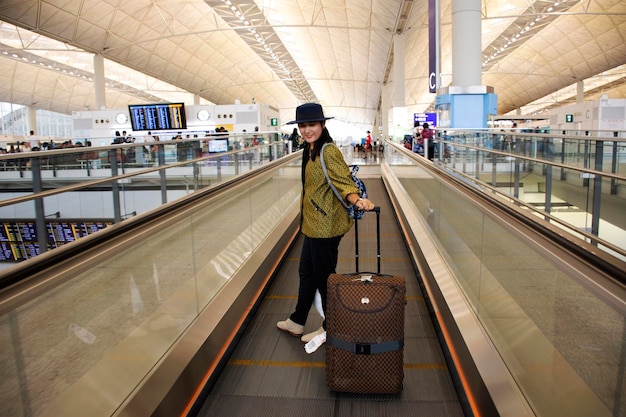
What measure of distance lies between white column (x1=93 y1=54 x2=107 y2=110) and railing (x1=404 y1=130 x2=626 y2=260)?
27.9 m

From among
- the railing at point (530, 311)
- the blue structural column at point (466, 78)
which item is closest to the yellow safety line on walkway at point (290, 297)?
the railing at point (530, 311)

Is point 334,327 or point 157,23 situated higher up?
point 157,23

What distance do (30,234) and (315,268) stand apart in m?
4.37

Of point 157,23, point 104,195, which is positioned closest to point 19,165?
point 104,195

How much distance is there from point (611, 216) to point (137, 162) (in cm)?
830

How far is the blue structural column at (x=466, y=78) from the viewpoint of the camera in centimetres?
1397

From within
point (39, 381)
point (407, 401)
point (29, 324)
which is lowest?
point (407, 401)

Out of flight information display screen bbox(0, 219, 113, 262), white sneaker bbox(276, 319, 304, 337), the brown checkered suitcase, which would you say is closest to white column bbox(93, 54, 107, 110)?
flight information display screen bbox(0, 219, 113, 262)

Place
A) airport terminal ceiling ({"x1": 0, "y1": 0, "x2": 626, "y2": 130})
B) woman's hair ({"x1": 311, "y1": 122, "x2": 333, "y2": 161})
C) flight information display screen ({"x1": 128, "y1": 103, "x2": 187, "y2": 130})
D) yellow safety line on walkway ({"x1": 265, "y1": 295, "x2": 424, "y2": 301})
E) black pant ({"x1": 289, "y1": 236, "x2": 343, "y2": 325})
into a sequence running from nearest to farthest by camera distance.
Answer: woman's hair ({"x1": 311, "y1": 122, "x2": 333, "y2": 161})
black pant ({"x1": 289, "y1": 236, "x2": 343, "y2": 325})
yellow safety line on walkway ({"x1": 265, "y1": 295, "x2": 424, "y2": 301})
flight information display screen ({"x1": 128, "y1": 103, "x2": 187, "y2": 130})
airport terminal ceiling ({"x1": 0, "y1": 0, "x2": 626, "y2": 130})

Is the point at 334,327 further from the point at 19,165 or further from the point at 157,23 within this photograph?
the point at 157,23

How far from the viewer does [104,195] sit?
8.43 meters

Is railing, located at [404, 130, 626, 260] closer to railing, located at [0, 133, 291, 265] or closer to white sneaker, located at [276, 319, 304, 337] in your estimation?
white sneaker, located at [276, 319, 304, 337]

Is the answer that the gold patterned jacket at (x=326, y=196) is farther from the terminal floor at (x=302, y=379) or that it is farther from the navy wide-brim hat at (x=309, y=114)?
the terminal floor at (x=302, y=379)

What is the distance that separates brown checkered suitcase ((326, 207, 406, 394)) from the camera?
9.91ft
